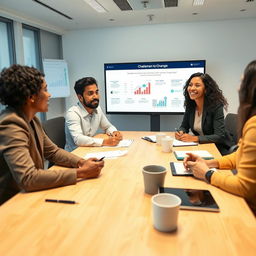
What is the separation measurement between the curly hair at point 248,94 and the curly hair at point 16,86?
1.11m

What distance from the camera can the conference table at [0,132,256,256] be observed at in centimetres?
79

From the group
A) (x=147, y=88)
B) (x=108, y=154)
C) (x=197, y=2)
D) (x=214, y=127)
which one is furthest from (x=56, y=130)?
(x=197, y=2)

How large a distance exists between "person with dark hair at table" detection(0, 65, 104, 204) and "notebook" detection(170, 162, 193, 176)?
0.42m

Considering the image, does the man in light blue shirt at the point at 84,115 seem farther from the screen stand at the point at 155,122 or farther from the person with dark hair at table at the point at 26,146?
the screen stand at the point at 155,122

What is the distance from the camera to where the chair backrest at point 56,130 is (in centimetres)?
231

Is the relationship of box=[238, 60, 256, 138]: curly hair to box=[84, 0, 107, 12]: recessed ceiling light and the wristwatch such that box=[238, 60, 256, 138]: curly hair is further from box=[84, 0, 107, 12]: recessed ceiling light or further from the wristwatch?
box=[84, 0, 107, 12]: recessed ceiling light

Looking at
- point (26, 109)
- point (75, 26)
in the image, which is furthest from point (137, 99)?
point (26, 109)

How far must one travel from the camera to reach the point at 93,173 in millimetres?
1386

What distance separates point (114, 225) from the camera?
922 millimetres

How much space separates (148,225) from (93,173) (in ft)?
1.80

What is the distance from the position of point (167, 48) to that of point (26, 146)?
3493 mm

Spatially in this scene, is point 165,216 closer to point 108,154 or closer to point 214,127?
point 108,154

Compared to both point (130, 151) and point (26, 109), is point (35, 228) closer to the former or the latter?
point (26, 109)

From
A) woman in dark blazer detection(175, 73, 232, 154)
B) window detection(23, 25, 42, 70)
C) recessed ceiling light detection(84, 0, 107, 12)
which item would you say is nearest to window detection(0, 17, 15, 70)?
window detection(23, 25, 42, 70)
